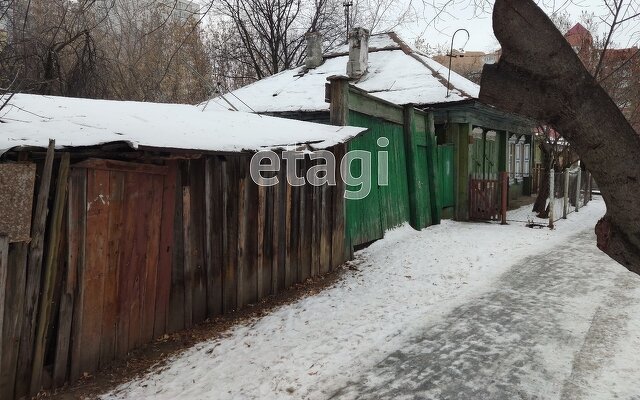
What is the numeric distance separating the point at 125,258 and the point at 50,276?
2.29 feet

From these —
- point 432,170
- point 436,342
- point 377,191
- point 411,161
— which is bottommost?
point 436,342

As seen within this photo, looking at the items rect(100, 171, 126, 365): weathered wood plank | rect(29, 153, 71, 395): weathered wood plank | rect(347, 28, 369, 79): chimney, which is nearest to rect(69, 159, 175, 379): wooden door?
rect(100, 171, 126, 365): weathered wood plank

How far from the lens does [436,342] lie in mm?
4664

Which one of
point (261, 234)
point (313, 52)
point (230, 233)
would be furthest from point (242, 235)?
point (313, 52)

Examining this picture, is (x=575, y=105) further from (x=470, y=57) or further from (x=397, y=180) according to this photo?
(x=470, y=57)

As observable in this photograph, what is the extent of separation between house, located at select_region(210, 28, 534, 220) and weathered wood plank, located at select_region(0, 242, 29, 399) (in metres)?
7.19

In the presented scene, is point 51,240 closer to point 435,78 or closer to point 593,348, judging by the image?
point 593,348

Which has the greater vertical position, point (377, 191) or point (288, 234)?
point (377, 191)

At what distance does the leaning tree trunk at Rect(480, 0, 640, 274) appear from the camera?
2.28 metres

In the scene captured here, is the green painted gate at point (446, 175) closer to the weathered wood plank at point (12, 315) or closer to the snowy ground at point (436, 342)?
the snowy ground at point (436, 342)

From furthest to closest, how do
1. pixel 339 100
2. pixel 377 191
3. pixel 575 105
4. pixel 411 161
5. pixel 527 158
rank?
1. pixel 527 158
2. pixel 411 161
3. pixel 377 191
4. pixel 339 100
5. pixel 575 105

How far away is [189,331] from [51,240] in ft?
5.96

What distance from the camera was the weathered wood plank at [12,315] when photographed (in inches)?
130

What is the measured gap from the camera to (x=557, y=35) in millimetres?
2316
